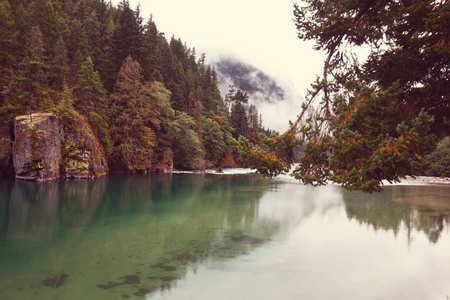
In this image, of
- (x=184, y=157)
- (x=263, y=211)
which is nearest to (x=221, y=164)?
(x=184, y=157)

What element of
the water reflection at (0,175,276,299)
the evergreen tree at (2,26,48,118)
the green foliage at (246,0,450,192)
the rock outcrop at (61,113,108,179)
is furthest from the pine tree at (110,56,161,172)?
the green foliage at (246,0,450,192)

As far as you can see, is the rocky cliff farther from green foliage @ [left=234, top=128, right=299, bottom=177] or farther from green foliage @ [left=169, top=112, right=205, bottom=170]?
green foliage @ [left=234, top=128, right=299, bottom=177]

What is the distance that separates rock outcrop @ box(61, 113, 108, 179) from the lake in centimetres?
1445

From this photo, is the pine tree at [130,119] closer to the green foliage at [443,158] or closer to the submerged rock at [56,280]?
the submerged rock at [56,280]

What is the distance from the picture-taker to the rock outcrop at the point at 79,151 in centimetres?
3606

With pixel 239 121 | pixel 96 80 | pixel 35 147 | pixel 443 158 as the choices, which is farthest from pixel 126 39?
pixel 443 158

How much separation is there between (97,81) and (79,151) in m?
10.6

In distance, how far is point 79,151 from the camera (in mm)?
36688

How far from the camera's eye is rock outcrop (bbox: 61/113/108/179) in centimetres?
3606

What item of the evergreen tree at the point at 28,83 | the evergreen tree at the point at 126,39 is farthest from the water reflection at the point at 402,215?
the evergreen tree at the point at 126,39

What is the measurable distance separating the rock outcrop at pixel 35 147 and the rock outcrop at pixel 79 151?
241 cm

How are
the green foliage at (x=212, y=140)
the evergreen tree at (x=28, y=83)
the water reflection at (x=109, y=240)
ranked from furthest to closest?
the green foliage at (x=212, y=140), the evergreen tree at (x=28, y=83), the water reflection at (x=109, y=240)

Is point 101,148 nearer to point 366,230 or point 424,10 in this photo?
point 366,230

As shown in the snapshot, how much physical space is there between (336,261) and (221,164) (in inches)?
2743
